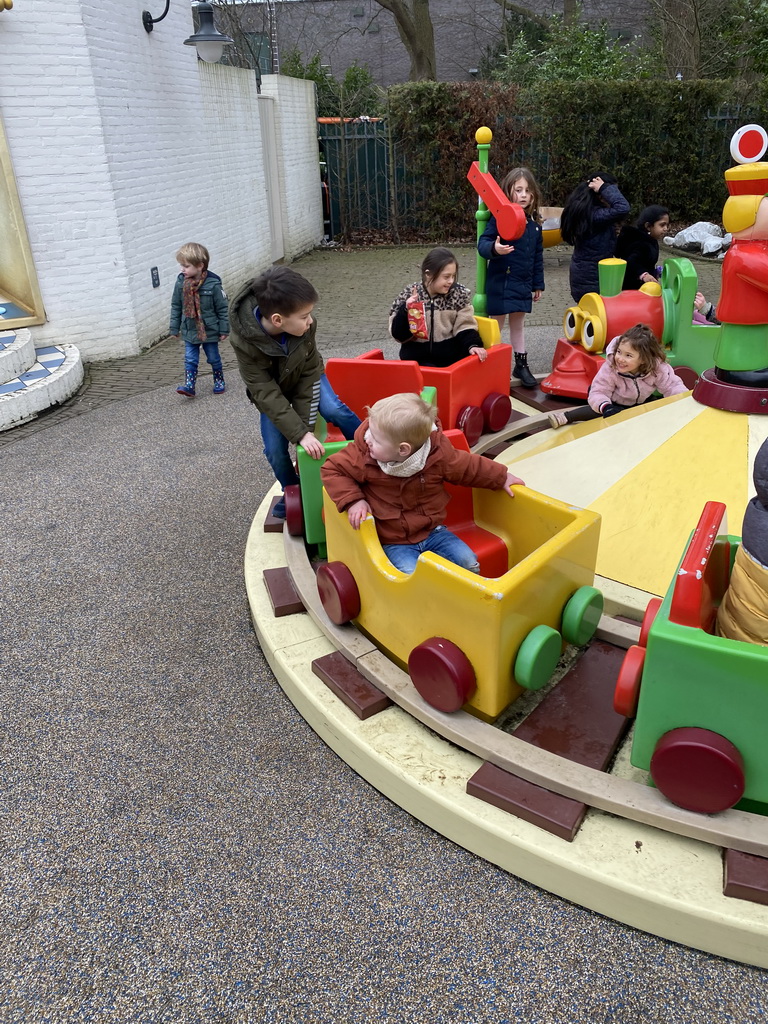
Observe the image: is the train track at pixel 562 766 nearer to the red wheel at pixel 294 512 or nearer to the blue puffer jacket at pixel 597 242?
the red wheel at pixel 294 512

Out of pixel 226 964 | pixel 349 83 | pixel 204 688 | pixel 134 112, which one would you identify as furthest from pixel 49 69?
pixel 349 83

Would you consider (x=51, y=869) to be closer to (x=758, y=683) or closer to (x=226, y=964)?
(x=226, y=964)

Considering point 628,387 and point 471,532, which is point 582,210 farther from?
point 471,532

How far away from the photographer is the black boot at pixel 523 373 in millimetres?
5605

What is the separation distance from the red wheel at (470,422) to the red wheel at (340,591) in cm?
177

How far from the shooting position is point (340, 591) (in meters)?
2.74

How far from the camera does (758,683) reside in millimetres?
1815

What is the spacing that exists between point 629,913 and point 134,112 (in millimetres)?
7697

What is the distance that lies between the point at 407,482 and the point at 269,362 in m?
0.98

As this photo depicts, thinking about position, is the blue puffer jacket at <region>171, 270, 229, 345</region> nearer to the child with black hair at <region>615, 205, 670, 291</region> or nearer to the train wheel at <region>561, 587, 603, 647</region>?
the child with black hair at <region>615, 205, 670, 291</region>

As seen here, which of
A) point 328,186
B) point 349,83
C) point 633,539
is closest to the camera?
point 633,539

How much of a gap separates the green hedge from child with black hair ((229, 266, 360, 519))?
11.5 metres

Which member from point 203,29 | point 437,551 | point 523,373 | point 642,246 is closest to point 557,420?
point 523,373

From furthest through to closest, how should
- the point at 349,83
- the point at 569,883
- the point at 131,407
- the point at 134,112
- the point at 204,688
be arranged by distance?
the point at 349,83 < the point at 134,112 < the point at 131,407 < the point at 204,688 < the point at 569,883
